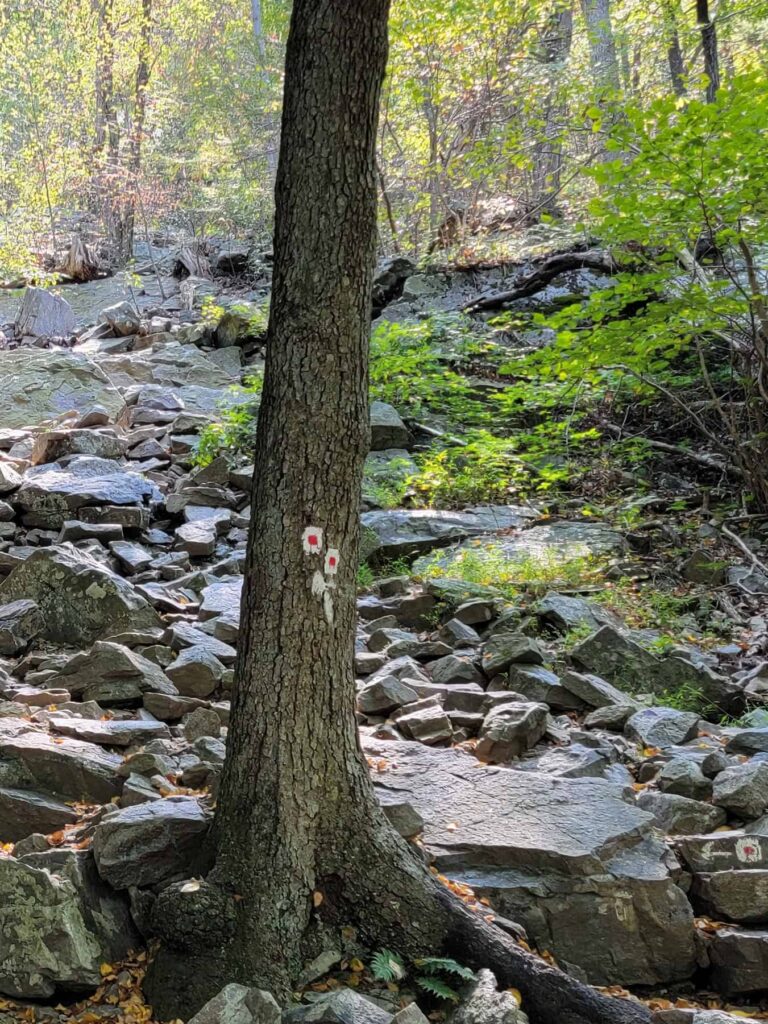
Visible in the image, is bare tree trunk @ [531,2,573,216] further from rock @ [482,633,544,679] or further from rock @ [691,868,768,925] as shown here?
rock @ [691,868,768,925]

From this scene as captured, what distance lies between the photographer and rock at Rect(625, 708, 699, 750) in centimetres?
472

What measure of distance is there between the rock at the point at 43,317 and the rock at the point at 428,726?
12.8 meters


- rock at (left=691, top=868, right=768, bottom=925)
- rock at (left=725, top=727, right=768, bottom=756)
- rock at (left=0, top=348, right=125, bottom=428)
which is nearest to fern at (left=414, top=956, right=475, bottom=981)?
rock at (left=691, top=868, right=768, bottom=925)

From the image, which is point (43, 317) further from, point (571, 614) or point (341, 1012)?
point (341, 1012)

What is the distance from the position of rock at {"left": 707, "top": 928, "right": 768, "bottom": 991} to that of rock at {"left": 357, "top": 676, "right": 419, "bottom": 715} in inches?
81.3

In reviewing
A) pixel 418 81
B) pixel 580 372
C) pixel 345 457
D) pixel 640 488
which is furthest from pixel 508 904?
pixel 418 81

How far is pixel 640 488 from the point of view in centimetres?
955

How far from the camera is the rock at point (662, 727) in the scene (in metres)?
4.72

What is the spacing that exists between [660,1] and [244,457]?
8724 mm

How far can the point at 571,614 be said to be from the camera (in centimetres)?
648

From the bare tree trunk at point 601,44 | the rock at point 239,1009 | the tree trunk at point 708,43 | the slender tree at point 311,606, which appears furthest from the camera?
the bare tree trunk at point 601,44

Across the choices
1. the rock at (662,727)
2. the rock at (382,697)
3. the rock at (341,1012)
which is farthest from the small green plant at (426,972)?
the rock at (662,727)

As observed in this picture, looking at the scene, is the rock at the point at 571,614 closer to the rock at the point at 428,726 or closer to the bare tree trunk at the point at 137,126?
the rock at the point at 428,726

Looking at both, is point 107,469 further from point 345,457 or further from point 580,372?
point 345,457
